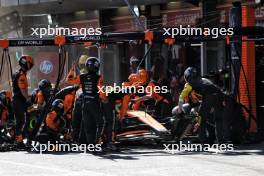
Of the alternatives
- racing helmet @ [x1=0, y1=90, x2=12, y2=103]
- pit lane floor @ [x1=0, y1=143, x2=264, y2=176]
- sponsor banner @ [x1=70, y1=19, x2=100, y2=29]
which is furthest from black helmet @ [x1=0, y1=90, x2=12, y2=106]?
sponsor banner @ [x1=70, y1=19, x2=100, y2=29]

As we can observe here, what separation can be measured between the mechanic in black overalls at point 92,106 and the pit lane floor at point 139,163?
0.50 metres

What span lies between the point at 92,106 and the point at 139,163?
202 cm

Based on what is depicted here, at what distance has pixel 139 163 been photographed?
12.0 meters

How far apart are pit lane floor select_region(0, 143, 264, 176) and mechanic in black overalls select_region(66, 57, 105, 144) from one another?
1.64ft

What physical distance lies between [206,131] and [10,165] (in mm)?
4094

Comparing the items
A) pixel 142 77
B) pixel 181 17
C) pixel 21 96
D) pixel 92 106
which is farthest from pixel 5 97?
pixel 181 17

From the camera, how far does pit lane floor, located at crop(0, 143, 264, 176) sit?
11039mm

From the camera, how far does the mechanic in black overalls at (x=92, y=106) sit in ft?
44.5

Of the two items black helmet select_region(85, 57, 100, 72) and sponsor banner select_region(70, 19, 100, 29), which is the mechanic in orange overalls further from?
sponsor banner select_region(70, 19, 100, 29)

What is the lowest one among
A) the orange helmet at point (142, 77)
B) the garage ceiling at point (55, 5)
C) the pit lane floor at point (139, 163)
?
the pit lane floor at point (139, 163)

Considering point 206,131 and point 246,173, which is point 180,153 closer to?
point 206,131

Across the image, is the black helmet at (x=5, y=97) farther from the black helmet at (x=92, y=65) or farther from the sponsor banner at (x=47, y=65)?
the sponsor banner at (x=47, y=65)

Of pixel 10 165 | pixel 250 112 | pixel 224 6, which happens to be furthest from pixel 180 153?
pixel 224 6

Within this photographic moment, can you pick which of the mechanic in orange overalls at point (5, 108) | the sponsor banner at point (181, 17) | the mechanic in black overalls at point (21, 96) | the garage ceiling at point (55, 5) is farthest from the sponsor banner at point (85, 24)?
the mechanic in black overalls at point (21, 96)
